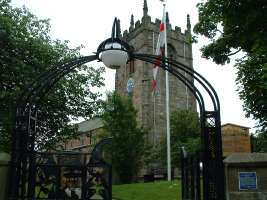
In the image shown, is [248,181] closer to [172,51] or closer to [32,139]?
[32,139]

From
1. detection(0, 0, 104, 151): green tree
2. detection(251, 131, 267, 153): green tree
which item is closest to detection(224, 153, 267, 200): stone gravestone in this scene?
detection(0, 0, 104, 151): green tree

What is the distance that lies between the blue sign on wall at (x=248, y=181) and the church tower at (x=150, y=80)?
133 feet

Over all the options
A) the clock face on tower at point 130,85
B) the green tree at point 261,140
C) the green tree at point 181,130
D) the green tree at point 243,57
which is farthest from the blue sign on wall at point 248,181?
the clock face on tower at point 130,85

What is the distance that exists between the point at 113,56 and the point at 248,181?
3.48 m

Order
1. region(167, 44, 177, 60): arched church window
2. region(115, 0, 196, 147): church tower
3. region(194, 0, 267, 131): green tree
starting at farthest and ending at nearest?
region(167, 44, 177, 60): arched church window, region(115, 0, 196, 147): church tower, region(194, 0, 267, 131): green tree

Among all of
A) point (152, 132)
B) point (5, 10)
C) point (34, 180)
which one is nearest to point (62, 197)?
point (34, 180)

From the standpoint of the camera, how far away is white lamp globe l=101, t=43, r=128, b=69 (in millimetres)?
7305

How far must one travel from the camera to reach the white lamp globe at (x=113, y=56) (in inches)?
288

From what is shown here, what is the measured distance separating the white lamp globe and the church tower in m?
40.6

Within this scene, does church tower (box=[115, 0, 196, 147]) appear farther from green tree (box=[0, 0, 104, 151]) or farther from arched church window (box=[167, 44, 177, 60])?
green tree (box=[0, 0, 104, 151])

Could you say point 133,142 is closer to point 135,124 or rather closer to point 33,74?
point 135,124

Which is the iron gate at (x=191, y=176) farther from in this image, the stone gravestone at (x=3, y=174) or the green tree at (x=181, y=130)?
the green tree at (x=181, y=130)

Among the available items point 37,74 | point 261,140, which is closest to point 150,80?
point 261,140

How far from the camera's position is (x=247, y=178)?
6871 millimetres
